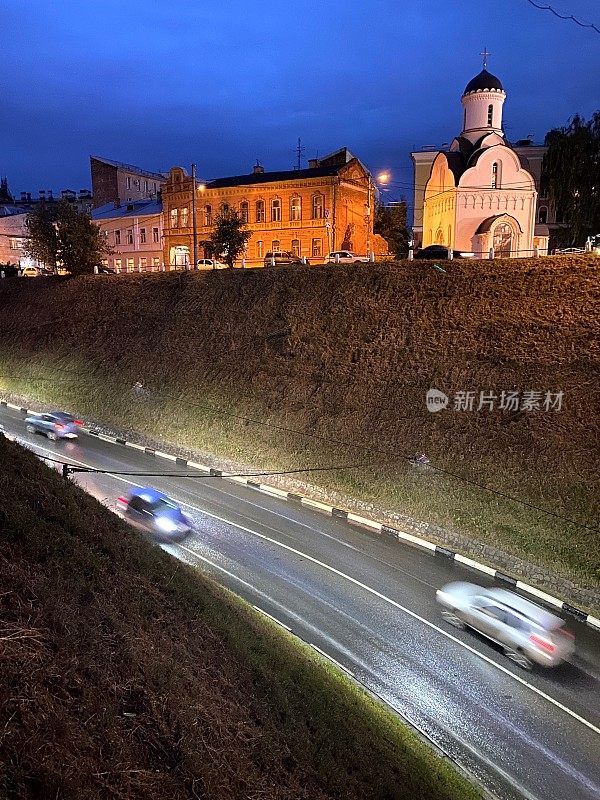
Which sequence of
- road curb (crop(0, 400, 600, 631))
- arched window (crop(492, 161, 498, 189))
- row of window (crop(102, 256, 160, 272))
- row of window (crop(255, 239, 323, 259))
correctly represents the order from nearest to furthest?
road curb (crop(0, 400, 600, 631)) → arched window (crop(492, 161, 498, 189)) → row of window (crop(255, 239, 323, 259)) → row of window (crop(102, 256, 160, 272))

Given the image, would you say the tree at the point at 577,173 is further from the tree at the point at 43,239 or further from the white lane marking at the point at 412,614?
the tree at the point at 43,239

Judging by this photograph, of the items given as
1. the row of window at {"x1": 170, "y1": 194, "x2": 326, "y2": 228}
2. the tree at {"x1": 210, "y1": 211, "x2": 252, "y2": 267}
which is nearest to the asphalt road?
the tree at {"x1": 210, "y1": 211, "x2": 252, "y2": 267}

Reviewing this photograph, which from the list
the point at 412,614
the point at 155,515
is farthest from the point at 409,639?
the point at 155,515

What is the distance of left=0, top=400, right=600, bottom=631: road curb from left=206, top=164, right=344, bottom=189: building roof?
93.1ft

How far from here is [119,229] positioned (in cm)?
5700

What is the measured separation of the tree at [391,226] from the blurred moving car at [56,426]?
3987cm

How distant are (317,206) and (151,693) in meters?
42.9

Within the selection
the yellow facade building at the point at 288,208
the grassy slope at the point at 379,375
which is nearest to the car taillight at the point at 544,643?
Result: the grassy slope at the point at 379,375

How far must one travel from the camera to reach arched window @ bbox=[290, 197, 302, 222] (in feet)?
150

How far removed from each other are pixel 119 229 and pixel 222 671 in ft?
182

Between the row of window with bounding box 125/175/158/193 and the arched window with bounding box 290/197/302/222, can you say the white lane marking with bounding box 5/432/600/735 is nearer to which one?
the arched window with bounding box 290/197/302/222

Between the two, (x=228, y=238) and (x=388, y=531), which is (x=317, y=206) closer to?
(x=228, y=238)

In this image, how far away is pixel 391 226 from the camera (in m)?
58.6

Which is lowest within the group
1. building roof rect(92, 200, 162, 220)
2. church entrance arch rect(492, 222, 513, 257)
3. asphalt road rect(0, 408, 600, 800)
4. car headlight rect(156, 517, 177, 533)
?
asphalt road rect(0, 408, 600, 800)
